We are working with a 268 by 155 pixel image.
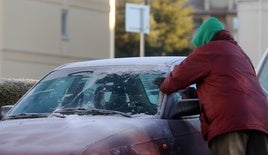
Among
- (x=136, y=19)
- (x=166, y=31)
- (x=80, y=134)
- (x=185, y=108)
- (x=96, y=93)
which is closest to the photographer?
(x=80, y=134)

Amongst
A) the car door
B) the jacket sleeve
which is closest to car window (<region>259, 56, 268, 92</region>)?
the car door

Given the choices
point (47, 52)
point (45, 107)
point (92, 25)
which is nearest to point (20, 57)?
point (47, 52)

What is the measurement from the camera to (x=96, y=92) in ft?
19.5

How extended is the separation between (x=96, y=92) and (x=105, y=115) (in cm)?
42

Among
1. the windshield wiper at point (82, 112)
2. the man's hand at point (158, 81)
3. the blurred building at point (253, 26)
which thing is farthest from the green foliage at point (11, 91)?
the blurred building at point (253, 26)

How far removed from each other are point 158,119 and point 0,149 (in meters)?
1.29

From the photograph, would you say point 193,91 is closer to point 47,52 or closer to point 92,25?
point 47,52

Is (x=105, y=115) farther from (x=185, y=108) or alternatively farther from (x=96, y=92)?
(x=185, y=108)

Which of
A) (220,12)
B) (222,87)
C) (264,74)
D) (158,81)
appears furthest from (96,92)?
(220,12)

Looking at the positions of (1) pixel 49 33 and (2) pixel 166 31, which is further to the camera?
(2) pixel 166 31

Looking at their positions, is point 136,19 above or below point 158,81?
above

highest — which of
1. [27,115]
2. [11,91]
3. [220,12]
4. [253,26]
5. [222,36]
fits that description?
[220,12]

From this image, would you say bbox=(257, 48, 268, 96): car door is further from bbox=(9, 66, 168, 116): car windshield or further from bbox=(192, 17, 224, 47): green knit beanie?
bbox=(192, 17, 224, 47): green knit beanie

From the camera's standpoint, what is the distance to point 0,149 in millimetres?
4953
